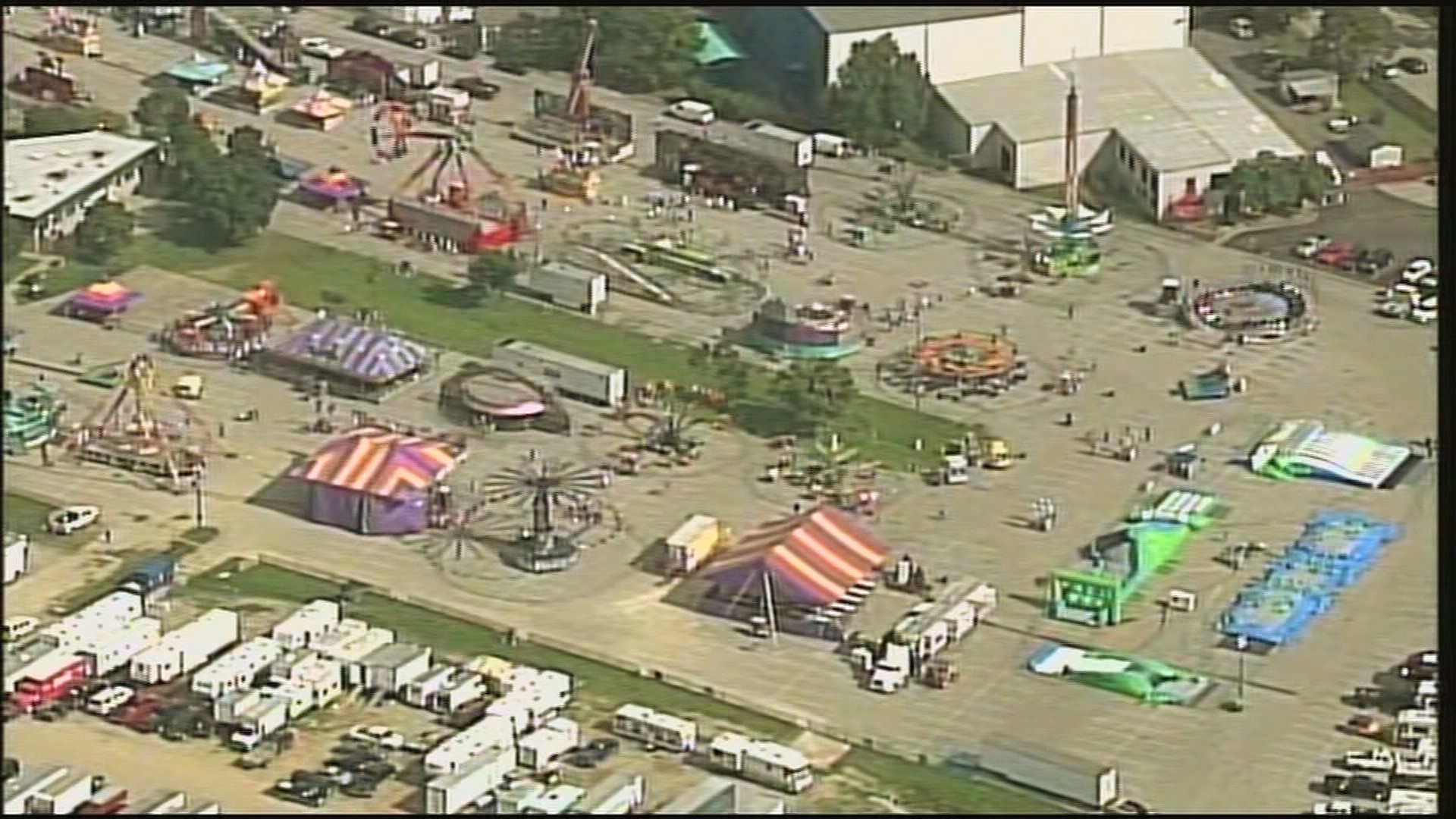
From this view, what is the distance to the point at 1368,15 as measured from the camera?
1377 cm

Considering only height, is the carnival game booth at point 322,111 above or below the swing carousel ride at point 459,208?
above

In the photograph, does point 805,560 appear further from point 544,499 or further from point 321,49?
point 321,49

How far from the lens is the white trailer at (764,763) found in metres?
8.62

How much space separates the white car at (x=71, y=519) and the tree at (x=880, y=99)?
13.2 ft

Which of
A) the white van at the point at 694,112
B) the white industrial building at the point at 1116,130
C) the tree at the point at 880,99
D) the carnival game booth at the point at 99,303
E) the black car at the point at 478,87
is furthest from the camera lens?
the black car at the point at 478,87

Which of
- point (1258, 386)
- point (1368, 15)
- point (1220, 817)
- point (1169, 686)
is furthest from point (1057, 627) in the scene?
point (1368, 15)

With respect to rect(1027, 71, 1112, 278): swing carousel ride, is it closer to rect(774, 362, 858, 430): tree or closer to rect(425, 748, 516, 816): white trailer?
rect(774, 362, 858, 430): tree

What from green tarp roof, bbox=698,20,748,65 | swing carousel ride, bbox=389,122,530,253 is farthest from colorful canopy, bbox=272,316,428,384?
green tarp roof, bbox=698,20,748,65

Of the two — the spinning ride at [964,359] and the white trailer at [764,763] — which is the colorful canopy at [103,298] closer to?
the spinning ride at [964,359]

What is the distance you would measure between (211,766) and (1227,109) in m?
5.90

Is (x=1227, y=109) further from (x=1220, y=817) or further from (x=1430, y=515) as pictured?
(x=1220, y=817)

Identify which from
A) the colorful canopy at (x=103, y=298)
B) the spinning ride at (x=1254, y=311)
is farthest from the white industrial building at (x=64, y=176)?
the spinning ride at (x=1254, y=311)

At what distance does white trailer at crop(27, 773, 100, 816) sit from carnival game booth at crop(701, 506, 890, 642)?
1856 millimetres

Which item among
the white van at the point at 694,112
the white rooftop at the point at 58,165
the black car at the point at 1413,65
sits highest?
the black car at the point at 1413,65
